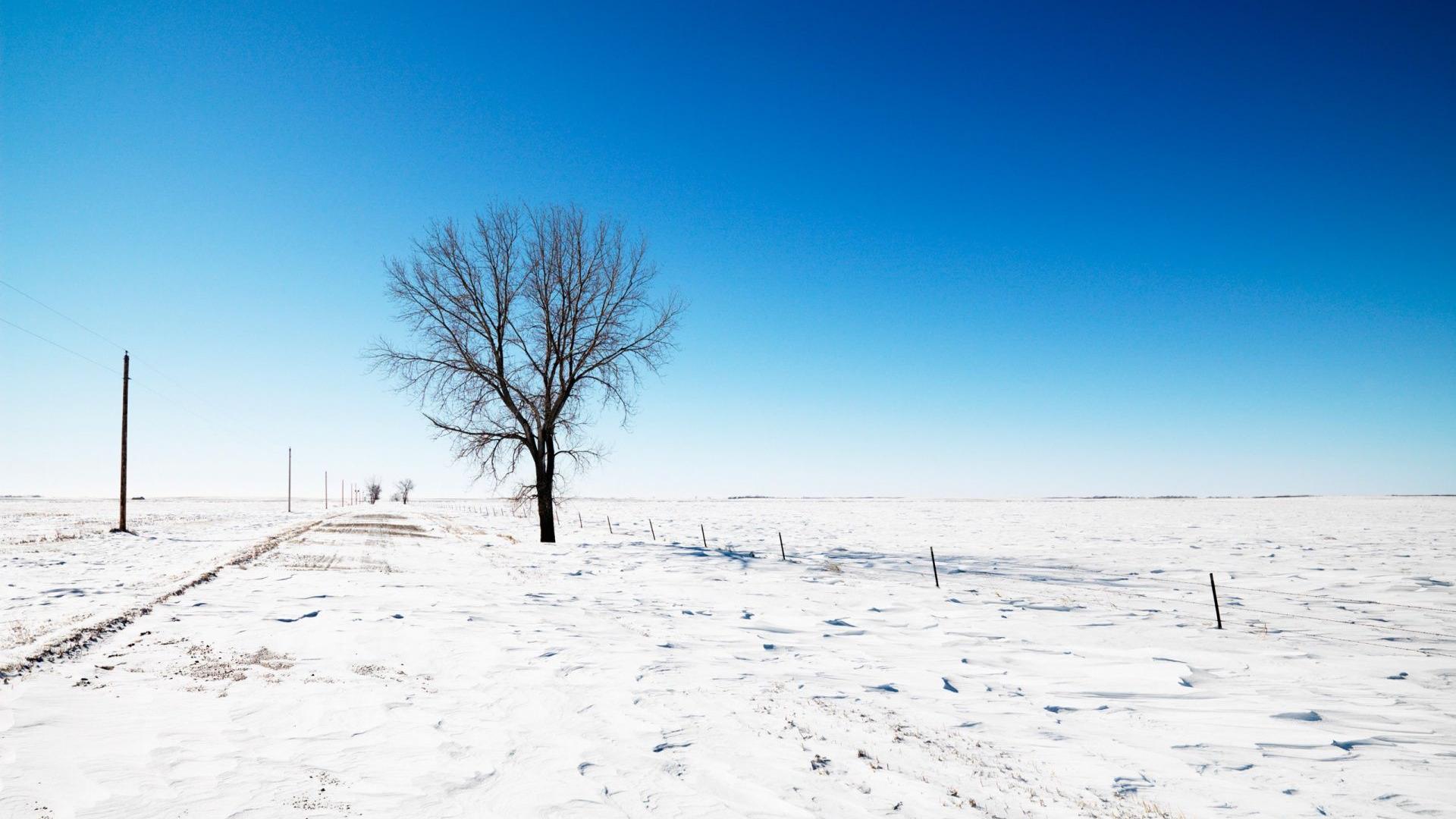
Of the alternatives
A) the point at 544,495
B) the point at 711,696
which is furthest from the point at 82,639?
the point at 544,495

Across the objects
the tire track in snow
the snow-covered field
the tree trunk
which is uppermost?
the tree trunk

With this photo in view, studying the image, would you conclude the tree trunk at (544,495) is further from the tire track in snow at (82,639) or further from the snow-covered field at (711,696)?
the tire track in snow at (82,639)

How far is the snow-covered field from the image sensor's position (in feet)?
14.1

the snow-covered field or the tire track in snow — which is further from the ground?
the tire track in snow

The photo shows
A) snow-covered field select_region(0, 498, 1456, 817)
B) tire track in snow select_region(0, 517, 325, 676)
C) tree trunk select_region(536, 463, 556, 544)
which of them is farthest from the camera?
tree trunk select_region(536, 463, 556, 544)

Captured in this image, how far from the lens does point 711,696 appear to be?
638 centimetres

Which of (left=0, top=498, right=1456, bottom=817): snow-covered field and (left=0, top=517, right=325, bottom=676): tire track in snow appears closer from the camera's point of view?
(left=0, top=498, right=1456, bottom=817): snow-covered field

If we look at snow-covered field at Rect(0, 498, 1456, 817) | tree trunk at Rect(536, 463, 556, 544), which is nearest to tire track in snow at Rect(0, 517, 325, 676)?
snow-covered field at Rect(0, 498, 1456, 817)

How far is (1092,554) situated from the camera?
22094mm

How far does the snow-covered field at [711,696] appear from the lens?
169 inches

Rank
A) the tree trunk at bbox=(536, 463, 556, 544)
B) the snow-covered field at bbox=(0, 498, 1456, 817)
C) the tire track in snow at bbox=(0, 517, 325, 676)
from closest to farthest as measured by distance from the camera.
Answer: the snow-covered field at bbox=(0, 498, 1456, 817)
the tire track in snow at bbox=(0, 517, 325, 676)
the tree trunk at bbox=(536, 463, 556, 544)

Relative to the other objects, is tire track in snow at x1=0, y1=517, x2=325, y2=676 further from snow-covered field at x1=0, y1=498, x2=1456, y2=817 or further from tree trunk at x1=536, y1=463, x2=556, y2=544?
tree trunk at x1=536, y1=463, x2=556, y2=544

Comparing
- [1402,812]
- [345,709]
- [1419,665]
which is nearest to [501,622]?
[345,709]

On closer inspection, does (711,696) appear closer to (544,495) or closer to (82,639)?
(82,639)
